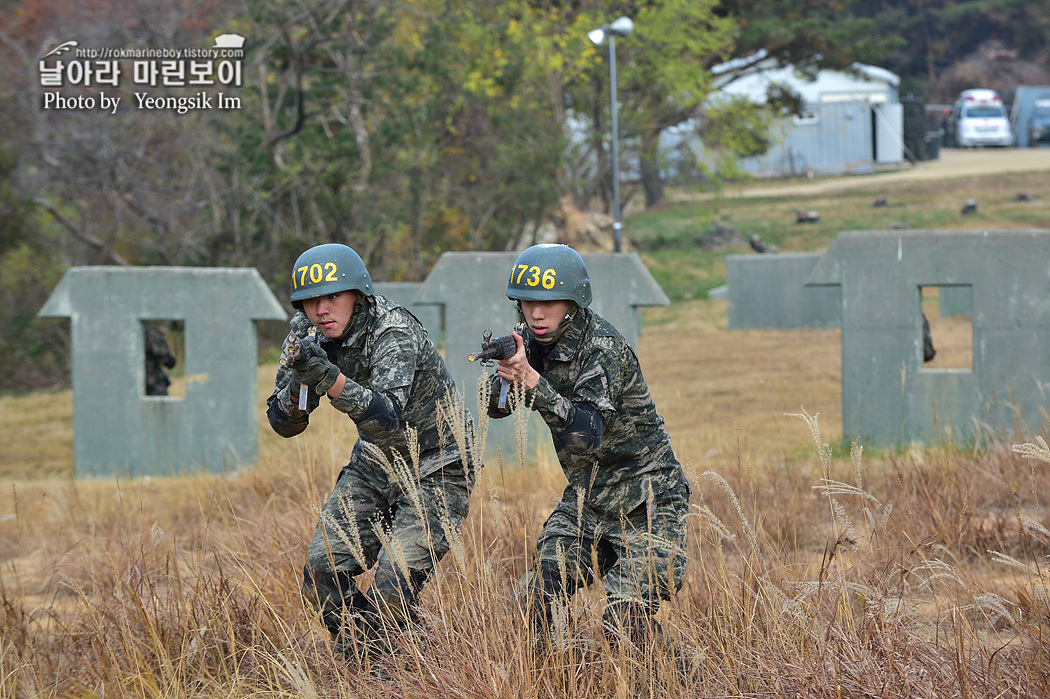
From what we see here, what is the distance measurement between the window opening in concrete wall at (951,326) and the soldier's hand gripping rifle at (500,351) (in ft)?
35.9

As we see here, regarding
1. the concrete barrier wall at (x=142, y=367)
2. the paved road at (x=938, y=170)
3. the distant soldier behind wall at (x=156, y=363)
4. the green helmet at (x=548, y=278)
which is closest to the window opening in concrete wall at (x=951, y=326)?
the concrete barrier wall at (x=142, y=367)

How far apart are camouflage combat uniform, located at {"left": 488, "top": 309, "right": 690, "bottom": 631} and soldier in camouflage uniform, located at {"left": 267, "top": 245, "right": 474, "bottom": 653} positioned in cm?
38

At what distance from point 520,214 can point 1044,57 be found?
34301 millimetres

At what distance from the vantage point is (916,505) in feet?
19.2

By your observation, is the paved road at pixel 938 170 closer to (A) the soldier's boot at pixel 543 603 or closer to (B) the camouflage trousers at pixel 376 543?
(B) the camouflage trousers at pixel 376 543

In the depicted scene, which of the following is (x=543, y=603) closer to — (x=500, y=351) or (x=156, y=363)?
(x=500, y=351)

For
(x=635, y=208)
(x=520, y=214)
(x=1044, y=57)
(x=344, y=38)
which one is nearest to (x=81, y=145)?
(x=344, y=38)

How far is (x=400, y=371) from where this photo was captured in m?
4.28

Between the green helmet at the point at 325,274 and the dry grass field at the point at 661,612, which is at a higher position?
the green helmet at the point at 325,274

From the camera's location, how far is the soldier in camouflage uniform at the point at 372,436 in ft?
13.2

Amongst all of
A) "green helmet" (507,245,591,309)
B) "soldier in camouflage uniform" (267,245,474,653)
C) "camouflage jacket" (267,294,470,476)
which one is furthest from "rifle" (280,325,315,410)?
"green helmet" (507,245,591,309)

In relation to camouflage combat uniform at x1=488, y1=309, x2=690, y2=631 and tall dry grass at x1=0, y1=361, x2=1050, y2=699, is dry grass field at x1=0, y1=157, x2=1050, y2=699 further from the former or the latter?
camouflage combat uniform at x1=488, y1=309, x2=690, y2=631

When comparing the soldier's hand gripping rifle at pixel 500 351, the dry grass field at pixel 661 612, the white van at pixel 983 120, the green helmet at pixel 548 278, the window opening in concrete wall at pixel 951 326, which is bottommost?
the dry grass field at pixel 661 612

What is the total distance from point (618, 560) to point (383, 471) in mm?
992
